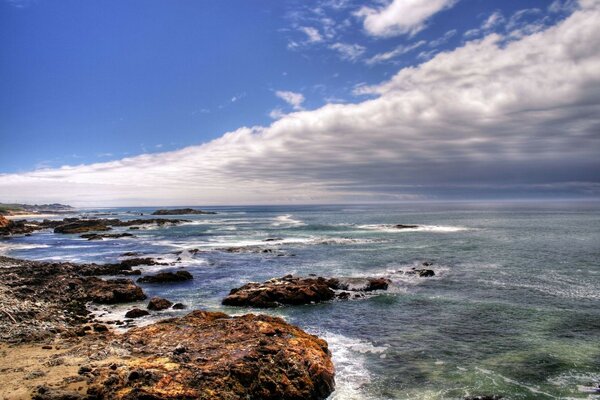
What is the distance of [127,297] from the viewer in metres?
34.7

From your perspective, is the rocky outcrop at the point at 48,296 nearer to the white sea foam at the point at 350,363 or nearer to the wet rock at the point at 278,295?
the wet rock at the point at 278,295

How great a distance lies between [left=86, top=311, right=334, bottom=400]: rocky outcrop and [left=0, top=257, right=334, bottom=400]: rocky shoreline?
4 cm

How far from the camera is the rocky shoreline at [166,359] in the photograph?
1509 centimetres

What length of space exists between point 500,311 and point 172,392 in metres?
25.3

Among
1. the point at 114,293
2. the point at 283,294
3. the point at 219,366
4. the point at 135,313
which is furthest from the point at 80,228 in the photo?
the point at 219,366

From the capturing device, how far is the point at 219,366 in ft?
54.5

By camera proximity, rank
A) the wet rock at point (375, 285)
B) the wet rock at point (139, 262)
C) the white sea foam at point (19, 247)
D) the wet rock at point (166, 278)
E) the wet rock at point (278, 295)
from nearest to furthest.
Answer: the wet rock at point (278, 295)
the wet rock at point (375, 285)
the wet rock at point (166, 278)
the wet rock at point (139, 262)
the white sea foam at point (19, 247)

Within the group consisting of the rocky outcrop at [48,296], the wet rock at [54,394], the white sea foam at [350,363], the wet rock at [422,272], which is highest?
the wet rock at [54,394]

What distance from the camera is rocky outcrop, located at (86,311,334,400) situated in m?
15.1

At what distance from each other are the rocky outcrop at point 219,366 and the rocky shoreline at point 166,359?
4cm

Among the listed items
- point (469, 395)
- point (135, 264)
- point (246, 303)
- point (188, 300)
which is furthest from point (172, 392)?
point (135, 264)

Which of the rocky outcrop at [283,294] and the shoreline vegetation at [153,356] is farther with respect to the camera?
the rocky outcrop at [283,294]

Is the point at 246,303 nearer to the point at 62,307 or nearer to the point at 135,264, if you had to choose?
the point at 62,307

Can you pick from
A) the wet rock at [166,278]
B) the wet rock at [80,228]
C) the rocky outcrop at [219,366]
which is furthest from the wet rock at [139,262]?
the wet rock at [80,228]
